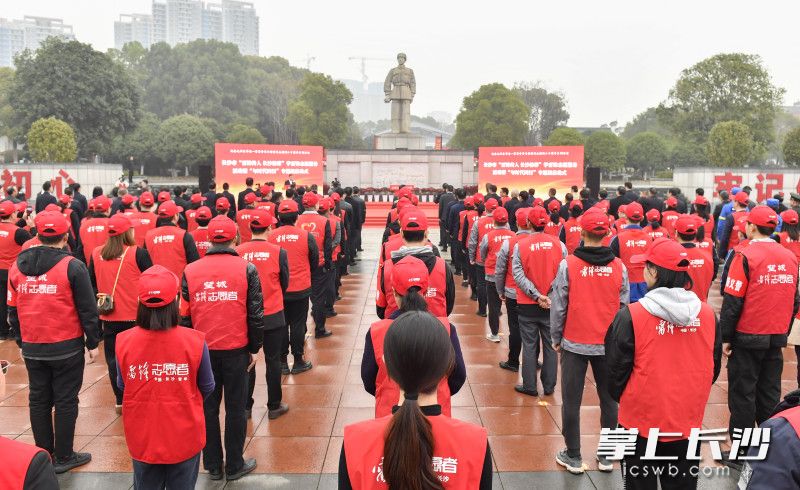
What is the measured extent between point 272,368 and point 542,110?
61.5m

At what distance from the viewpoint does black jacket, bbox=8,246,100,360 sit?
4.29 m

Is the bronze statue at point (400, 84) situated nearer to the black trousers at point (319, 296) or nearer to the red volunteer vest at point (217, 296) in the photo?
the black trousers at point (319, 296)

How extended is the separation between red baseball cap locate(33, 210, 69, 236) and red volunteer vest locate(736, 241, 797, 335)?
16.2 ft

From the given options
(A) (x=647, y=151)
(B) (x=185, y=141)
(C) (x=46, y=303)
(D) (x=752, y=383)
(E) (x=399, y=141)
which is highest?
(B) (x=185, y=141)

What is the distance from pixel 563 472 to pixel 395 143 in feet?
71.2

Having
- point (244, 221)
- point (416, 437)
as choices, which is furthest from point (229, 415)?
point (244, 221)

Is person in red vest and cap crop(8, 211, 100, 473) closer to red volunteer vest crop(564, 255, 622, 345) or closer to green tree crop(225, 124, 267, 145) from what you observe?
red volunteer vest crop(564, 255, 622, 345)

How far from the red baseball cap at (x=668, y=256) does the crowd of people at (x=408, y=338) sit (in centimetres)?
1

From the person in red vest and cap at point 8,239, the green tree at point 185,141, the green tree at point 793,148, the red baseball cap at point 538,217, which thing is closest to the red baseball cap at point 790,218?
the red baseball cap at point 538,217

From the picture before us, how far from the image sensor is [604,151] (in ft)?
154

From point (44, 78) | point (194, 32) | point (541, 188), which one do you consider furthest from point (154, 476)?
point (194, 32)

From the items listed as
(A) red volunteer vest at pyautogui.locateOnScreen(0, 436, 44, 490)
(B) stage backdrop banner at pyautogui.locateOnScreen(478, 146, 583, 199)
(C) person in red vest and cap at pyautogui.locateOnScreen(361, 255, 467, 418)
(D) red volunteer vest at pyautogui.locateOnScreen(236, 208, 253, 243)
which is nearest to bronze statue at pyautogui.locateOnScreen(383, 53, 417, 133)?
(B) stage backdrop banner at pyautogui.locateOnScreen(478, 146, 583, 199)

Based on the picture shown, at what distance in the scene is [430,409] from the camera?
1908mm

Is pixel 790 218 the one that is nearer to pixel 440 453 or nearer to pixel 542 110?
pixel 440 453
